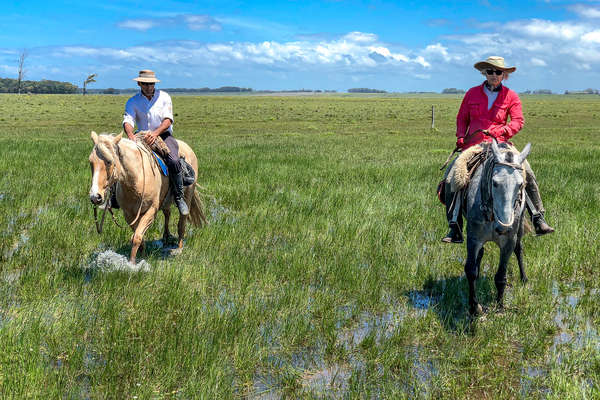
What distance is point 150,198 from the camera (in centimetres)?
605

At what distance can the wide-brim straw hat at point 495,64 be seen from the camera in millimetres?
5152

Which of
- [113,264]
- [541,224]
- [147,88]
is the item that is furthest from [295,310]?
[147,88]

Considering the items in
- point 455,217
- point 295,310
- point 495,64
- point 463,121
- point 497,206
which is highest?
point 495,64

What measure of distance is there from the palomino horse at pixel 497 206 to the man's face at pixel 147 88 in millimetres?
4504

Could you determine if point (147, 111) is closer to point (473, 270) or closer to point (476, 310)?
point (473, 270)

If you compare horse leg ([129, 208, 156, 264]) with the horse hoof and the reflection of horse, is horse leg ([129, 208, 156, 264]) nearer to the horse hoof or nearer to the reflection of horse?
the reflection of horse

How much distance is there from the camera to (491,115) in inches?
215

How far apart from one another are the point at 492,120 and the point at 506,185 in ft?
5.89

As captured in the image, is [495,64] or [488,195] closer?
[488,195]

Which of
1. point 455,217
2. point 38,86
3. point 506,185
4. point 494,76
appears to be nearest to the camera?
point 506,185

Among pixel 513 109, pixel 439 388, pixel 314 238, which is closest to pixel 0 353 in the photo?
pixel 439 388

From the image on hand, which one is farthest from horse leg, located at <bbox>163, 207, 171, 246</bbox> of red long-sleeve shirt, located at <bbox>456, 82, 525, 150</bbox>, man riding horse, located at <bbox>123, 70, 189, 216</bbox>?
red long-sleeve shirt, located at <bbox>456, 82, 525, 150</bbox>

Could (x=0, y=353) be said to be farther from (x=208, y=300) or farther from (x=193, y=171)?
(x=193, y=171)

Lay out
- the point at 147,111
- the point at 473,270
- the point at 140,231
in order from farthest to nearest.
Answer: the point at 147,111 < the point at 140,231 < the point at 473,270
